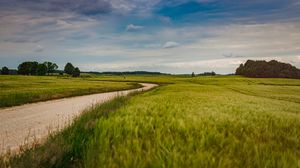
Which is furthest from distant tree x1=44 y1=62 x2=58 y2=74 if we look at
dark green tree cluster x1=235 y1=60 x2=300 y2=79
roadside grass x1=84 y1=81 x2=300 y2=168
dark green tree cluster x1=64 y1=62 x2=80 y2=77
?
roadside grass x1=84 y1=81 x2=300 y2=168

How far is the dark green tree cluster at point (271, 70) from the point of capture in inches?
6895

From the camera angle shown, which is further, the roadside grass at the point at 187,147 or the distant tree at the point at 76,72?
the distant tree at the point at 76,72

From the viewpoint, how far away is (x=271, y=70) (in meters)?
177

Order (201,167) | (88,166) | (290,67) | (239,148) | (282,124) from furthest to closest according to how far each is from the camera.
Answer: (290,67), (282,124), (239,148), (88,166), (201,167)

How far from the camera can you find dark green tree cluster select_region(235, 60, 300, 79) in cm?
17512

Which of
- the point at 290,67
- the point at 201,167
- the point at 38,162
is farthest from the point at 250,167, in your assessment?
the point at 290,67

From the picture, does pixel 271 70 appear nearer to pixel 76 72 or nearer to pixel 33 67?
pixel 76 72

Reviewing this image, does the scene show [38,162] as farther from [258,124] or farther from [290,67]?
[290,67]

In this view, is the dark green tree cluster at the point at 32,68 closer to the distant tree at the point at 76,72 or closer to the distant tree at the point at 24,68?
the distant tree at the point at 24,68

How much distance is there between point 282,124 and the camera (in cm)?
909

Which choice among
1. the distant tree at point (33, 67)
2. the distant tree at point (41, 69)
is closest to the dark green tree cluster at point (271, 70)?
the distant tree at point (41, 69)

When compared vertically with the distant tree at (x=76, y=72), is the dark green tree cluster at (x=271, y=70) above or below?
above

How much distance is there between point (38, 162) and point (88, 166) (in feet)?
6.04

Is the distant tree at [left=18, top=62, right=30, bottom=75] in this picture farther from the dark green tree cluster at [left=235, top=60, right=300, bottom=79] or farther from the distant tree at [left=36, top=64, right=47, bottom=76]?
the dark green tree cluster at [left=235, top=60, right=300, bottom=79]
